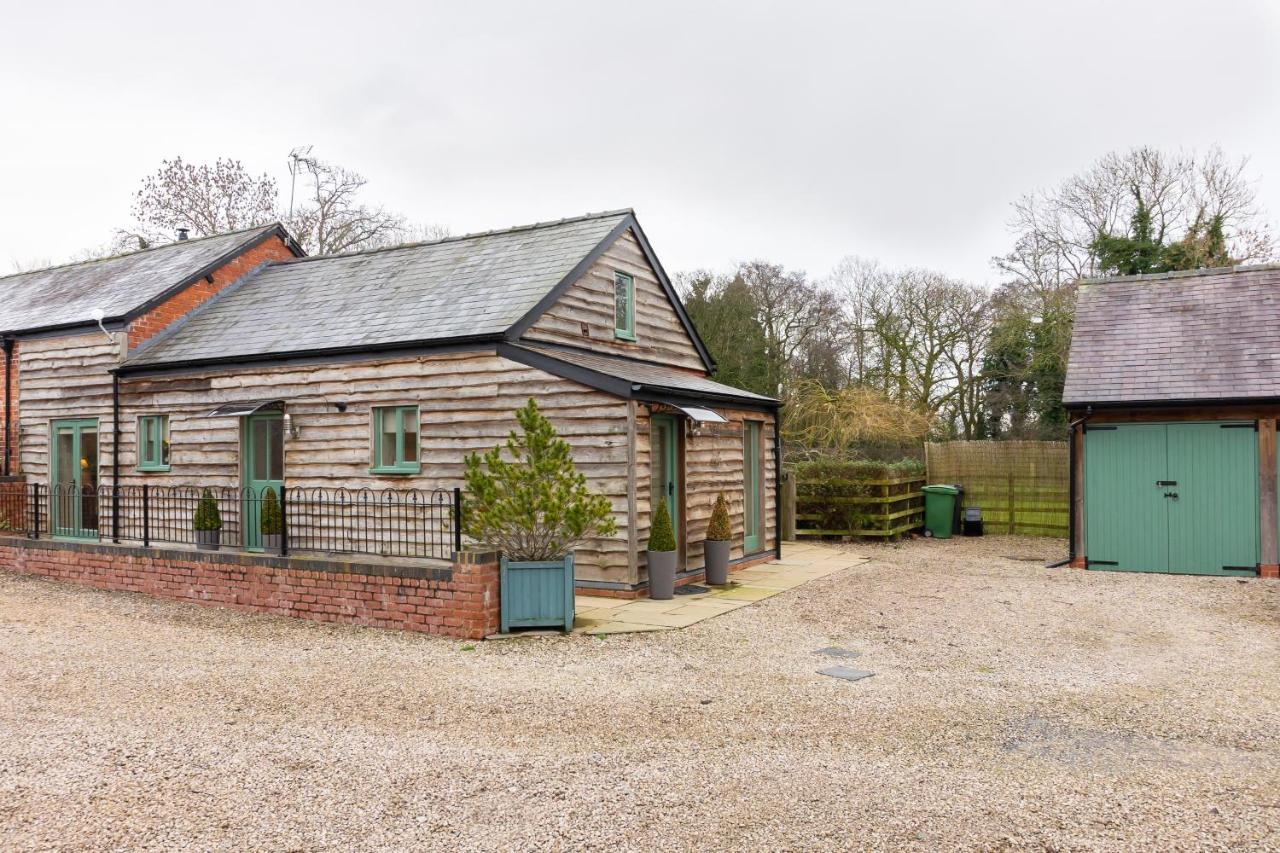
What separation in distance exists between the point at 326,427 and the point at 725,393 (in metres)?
5.87

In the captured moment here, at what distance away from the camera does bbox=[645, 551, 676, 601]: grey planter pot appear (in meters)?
11.2

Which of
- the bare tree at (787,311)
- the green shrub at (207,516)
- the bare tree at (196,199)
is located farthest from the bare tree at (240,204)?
the green shrub at (207,516)

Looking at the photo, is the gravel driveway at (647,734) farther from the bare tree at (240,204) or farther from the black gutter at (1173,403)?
the bare tree at (240,204)

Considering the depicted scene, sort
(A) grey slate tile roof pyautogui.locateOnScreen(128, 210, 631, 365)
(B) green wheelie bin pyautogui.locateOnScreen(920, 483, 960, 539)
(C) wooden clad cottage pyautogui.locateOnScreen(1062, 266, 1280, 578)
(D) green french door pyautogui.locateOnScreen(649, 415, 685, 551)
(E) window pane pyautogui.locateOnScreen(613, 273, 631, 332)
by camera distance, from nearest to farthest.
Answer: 1. (D) green french door pyautogui.locateOnScreen(649, 415, 685, 551)
2. (A) grey slate tile roof pyautogui.locateOnScreen(128, 210, 631, 365)
3. (C) wooden clad cottage pyautogui.locateOnScreen(1062, 266, 1280, 578)
4. (E) window pane pyautogui.locateOnScreen(613, 273, 631, 332)
5. (B) green wheelie bin pyautogui.locateOnScreen(920, 483, 960, 539)

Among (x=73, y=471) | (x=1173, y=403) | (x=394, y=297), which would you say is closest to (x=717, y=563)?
(x=394, y=297)

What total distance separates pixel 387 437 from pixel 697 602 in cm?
512

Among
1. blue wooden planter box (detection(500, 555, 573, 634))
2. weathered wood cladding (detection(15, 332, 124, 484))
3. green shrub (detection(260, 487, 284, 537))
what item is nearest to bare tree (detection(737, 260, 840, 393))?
weathered wood cladding (detection(15, 332, 124, 484))

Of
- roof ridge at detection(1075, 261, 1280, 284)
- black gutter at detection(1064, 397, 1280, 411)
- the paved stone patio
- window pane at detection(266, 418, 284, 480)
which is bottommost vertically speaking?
the paved stone patio

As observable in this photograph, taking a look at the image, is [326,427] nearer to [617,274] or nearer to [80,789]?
[617,274]

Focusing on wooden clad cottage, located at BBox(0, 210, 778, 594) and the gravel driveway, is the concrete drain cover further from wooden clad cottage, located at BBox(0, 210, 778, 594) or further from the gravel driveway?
wooden clad cottage, located at BBox(0, 210, 778, 594)

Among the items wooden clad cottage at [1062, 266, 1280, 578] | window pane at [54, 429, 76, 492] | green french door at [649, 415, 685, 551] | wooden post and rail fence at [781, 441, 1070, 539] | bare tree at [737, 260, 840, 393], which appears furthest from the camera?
bare tree at [737, 260, 840, 393]

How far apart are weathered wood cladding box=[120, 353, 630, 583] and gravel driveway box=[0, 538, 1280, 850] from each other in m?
2.87

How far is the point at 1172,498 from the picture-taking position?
13.7 m

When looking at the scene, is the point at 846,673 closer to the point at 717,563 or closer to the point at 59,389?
the point at 717,563
